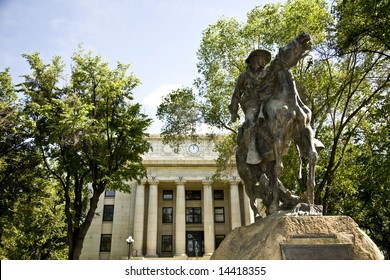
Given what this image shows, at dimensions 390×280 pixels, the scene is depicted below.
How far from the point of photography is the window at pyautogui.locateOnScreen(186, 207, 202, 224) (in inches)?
1710

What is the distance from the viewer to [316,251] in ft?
15.6

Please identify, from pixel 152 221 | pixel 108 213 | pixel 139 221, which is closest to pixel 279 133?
pixel 152 221

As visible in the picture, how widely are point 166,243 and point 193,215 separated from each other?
16.5 feet

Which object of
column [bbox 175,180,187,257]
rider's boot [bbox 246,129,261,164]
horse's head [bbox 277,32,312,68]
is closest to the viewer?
horse's head [bbox 277,32,312,68]

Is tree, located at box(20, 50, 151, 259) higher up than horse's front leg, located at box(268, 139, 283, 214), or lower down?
→ higher up

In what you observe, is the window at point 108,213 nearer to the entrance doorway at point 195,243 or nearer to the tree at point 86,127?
the entrance doorway at point 195,243

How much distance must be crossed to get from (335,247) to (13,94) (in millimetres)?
19114

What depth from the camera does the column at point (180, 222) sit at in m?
38.3

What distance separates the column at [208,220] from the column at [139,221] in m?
7.62

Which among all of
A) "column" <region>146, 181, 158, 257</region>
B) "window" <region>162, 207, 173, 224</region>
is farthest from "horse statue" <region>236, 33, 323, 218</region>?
"window" <region>162, 207, 173, 224</region>

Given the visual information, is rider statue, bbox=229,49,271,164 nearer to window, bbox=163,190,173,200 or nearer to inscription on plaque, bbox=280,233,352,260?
inscription on plaque, bbox=280,233,352,260

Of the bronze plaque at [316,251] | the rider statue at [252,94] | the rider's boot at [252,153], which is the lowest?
the bronze plaque at [316,251]

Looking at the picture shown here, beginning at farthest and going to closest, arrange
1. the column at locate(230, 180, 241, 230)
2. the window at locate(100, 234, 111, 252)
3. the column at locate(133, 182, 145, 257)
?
the window at locate(100, 234, 111, 252) < the column at locate(230, 180, 241, 230) < the column at locate(133, 182, 145, 257)

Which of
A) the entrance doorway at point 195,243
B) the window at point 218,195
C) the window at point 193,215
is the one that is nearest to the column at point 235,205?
the window at point 218,195
